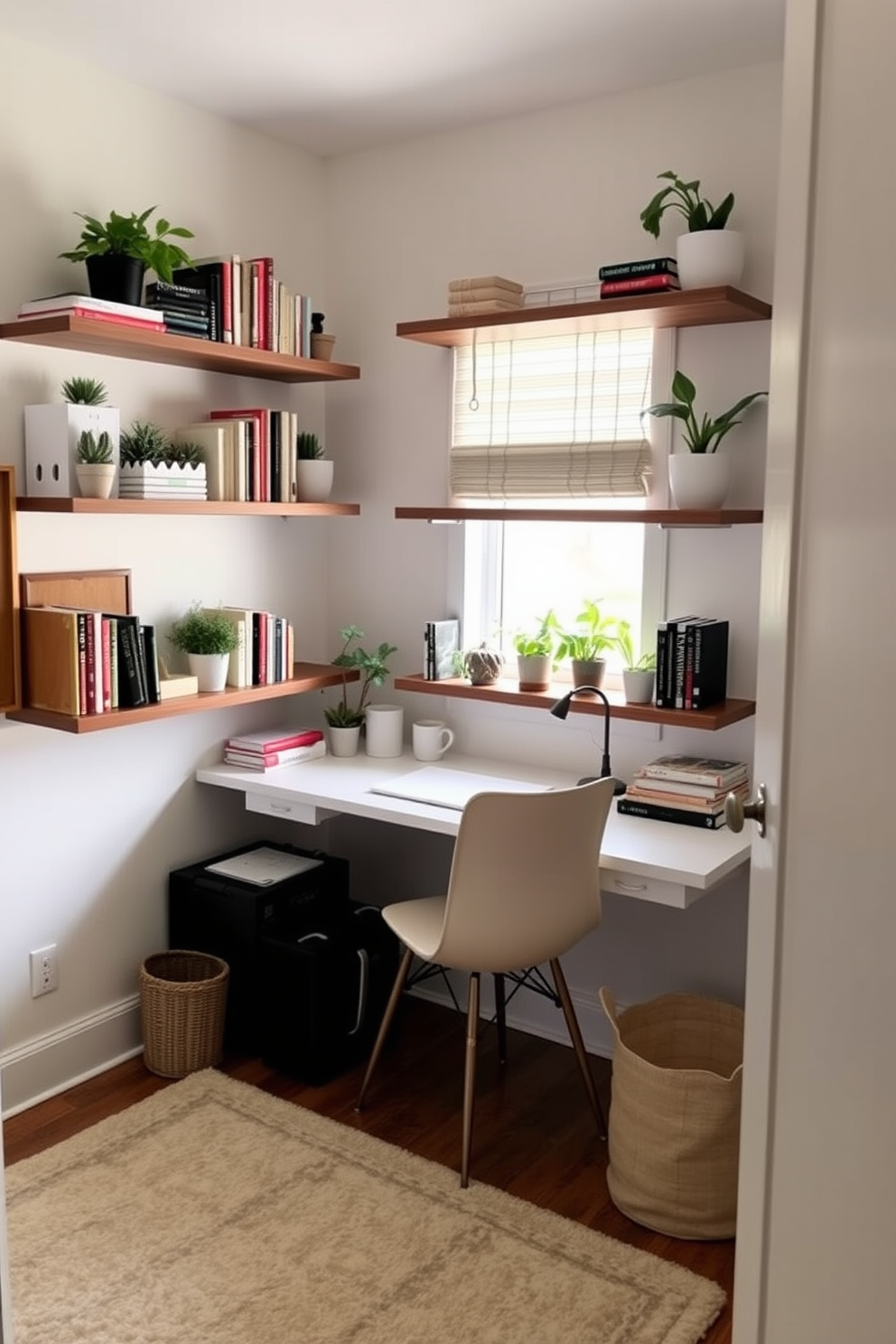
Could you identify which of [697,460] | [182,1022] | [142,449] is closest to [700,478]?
[697,460]

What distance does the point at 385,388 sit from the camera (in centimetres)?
345

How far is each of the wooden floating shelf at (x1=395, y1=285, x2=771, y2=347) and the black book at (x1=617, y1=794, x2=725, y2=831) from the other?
3.70 ft

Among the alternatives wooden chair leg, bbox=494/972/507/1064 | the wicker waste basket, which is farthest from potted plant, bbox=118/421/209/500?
wooden chair leg, bbox=494/972/507/1064

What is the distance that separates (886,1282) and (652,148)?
2.56m

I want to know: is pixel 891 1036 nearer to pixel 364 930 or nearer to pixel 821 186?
pixel 821 186

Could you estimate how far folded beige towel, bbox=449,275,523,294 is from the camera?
2.97 m

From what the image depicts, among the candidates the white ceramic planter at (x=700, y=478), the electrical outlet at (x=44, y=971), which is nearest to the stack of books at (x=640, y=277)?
the white ceramic planter at (x=700, y=478)

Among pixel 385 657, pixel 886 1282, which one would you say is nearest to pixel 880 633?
pixel 886 1282

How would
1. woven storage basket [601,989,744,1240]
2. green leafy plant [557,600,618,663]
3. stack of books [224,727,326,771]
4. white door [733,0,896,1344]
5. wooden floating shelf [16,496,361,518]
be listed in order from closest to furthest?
white door [733,0,896,1344]
woven storage basket [601,989,744,1240]
wooden floating shelf [16,496,361,518]
green leafy plant [557,600,618,663]
stack of books [224,727,326,771]

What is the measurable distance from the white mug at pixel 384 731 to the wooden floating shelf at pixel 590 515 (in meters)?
0.55

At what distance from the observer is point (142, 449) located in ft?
9.40

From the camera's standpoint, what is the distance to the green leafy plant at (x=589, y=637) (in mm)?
3086

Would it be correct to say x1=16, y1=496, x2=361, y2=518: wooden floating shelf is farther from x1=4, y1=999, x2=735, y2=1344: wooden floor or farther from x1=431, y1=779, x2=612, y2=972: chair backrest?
x1=4, y1=999, x2=735, y2=1344: wooden floor

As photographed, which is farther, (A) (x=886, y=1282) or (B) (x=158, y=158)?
(B) (x=158, y=158)
